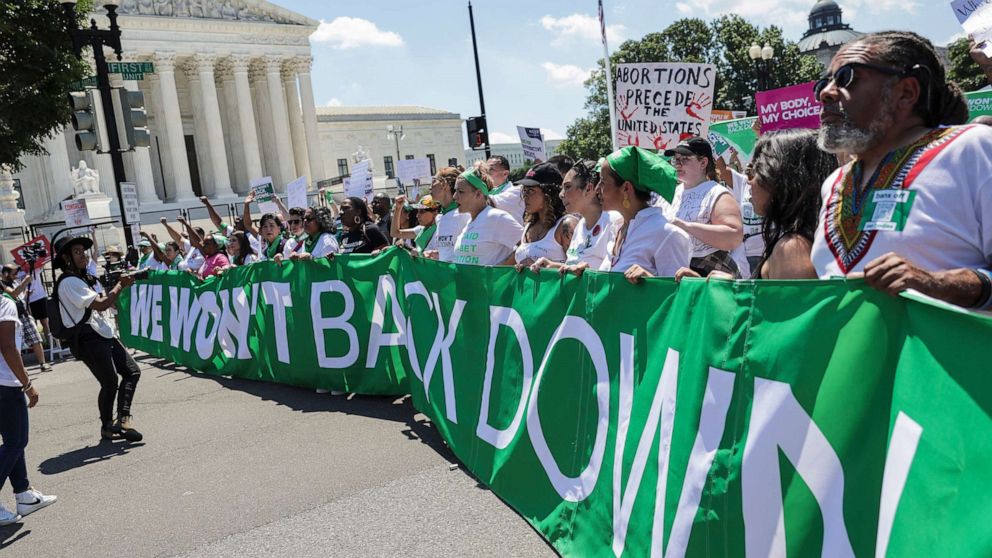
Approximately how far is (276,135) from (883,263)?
57.5 m

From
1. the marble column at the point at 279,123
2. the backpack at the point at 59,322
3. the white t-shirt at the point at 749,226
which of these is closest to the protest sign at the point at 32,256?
the backpack at the point at 59,322

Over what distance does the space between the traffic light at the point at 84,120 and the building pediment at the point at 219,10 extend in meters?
41.0

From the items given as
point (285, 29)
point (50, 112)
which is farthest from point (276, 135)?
point (50, 112)

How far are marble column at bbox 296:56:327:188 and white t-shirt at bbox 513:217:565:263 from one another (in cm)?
5285

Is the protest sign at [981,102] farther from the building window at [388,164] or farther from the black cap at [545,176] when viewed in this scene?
the building window at [388,164]

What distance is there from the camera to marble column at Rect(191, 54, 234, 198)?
172 feet

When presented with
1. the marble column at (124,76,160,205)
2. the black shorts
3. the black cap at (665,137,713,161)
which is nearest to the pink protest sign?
the black cap at (665,137,713,161)

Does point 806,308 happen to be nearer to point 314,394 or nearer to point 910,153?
point 910,153

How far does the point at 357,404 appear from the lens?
300 inches

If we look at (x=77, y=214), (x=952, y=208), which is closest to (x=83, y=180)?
(x=77, y=214)

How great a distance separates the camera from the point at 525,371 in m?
4.39

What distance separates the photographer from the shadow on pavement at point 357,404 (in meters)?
6.29

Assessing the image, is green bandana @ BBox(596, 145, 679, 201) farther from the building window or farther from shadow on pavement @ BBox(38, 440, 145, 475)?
the building window

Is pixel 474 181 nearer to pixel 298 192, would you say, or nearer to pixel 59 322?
pixel 59 322
